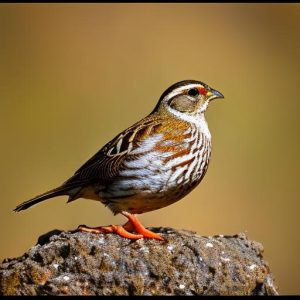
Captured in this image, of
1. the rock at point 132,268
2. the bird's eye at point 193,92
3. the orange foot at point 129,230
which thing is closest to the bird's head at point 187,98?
the bird's eye at point 193,92

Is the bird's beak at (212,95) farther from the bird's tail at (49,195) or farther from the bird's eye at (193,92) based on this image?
the bird's tail at (49,195)

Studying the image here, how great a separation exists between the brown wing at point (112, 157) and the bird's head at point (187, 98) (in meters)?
0.48

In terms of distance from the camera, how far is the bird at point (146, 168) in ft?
32.0

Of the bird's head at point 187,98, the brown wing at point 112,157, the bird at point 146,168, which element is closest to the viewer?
the bird at point 146,168

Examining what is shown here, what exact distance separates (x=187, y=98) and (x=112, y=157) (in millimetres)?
1270

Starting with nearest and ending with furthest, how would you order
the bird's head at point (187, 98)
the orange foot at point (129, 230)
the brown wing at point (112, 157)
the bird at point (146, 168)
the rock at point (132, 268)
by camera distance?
the rock at point (132, 268) < the orange foot at point (129, 230) < the bird at point (146, 168) < the brown wing at point (112, 157) < the bird's head at point (187, 98)

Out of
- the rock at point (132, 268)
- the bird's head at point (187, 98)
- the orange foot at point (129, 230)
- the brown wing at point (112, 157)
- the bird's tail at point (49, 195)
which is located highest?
the bird's head at point (187, 98)

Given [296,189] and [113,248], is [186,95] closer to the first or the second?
[113,248]

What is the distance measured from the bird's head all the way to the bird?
1cm

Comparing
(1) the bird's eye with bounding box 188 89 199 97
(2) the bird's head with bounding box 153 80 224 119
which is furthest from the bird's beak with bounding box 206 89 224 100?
(1) the bird's eye with bounding box 188 89 199 97

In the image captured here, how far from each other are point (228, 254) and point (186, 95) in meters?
2.56

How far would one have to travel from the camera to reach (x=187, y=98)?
35.3ft

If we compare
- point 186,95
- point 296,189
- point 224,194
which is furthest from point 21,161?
point 186,95

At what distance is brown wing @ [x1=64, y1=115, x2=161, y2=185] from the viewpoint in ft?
33.1
